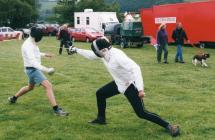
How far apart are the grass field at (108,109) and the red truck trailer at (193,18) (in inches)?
535

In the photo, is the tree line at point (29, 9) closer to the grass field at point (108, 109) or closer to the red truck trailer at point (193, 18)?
the red truck trailer at point (193, 18)

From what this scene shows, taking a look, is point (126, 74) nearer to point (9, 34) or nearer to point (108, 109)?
point (108, 109)

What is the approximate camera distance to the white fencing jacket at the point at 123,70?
25.2ft

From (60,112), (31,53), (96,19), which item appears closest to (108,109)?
(60,112)

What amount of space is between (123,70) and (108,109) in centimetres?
280

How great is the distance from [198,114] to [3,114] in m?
4.01

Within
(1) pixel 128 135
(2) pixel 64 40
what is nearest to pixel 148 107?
(1) pixel 128 135

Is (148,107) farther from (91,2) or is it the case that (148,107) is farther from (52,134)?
(91,2)

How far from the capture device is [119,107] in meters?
10.7

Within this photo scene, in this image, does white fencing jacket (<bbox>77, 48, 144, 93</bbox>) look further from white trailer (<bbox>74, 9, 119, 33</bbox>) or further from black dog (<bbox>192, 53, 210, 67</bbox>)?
white trailer (<bbox>74, 9, 119, 33</bbox>)

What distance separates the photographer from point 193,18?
31.7 metres

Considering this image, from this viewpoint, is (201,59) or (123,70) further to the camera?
(201,59)

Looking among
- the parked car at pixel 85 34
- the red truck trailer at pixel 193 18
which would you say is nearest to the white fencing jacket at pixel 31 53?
the red truck trailer at pixel 193 18

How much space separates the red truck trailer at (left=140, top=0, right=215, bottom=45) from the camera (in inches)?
1201
